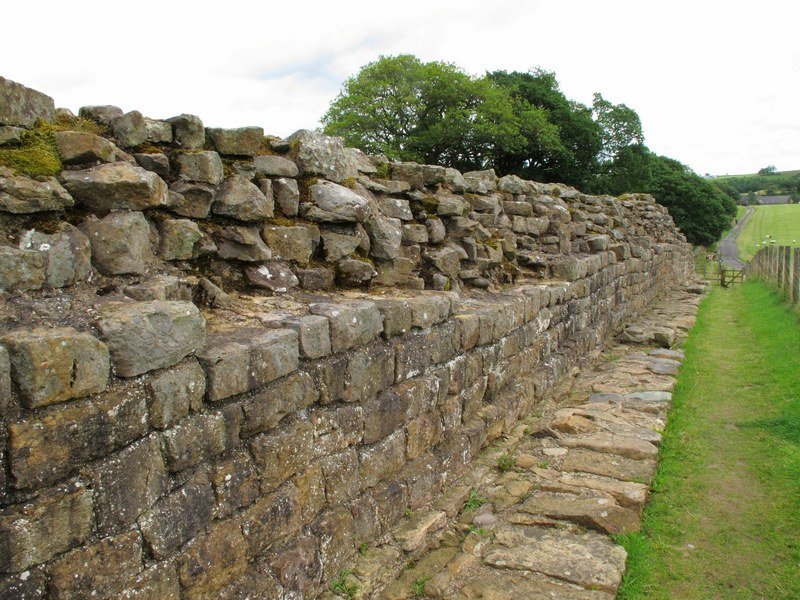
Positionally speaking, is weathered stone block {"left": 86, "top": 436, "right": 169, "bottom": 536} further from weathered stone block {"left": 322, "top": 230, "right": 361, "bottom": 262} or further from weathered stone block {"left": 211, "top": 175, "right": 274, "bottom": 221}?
weathered stone block {"left": 322, "top": 230, "right": 361, "bottom": 262}

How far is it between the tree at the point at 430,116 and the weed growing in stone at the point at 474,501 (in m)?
29.8

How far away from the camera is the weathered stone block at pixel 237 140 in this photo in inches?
168

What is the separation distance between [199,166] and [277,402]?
5.47ft

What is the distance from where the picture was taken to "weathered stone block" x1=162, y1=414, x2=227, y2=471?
2750 mm

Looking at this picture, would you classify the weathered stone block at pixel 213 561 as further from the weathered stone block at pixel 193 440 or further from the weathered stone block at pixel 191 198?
the weathered stone block at pixel 191 198

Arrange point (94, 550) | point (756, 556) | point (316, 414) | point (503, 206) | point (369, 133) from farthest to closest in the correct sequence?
point (369, 133) → point (503, 206) → point (756, 556) → point (316, 414) → point (94, 550)

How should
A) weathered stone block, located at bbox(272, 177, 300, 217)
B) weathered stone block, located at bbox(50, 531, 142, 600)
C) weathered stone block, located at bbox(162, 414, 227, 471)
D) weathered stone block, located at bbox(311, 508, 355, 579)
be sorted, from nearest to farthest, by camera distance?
weathered stone block, located at bbox(50, 531, 142, 600)
weathered stone block, located at bbox(162, 414, 227, 471)
weathered stone block, located at bbox(311, 508, 355, 579)
weathered stone block, located at bbox(272, 177, 300, 217)

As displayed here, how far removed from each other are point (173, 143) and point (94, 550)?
8.39ft

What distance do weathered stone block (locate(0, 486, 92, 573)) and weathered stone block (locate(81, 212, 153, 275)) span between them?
1.24 metres

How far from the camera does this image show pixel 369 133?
3525 centimetres

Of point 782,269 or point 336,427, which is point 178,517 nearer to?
point 336,427

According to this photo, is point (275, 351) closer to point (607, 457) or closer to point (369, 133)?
point (607, 457)

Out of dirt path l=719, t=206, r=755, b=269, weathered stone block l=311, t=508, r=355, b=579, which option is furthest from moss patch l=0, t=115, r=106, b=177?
dirt path l=719, t=206, r=755, b=269

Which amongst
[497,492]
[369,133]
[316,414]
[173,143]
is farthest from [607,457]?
[369,133]
